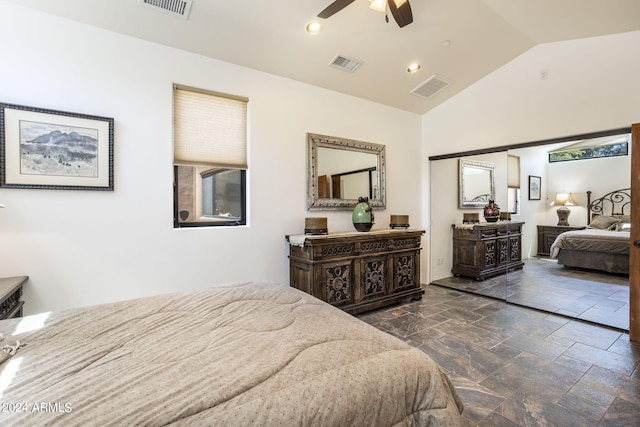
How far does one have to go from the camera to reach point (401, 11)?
2.25 meters

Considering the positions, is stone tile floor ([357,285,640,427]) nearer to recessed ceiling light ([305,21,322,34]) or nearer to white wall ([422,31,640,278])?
white wall ([422,31,640,278])

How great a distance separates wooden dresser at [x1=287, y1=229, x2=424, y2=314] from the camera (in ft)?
10.3

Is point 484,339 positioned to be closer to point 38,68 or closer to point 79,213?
point 79,213

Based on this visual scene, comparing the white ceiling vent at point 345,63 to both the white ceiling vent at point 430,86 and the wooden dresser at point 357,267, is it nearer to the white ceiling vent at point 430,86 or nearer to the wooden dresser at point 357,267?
the white ceiling vent at point 430,86

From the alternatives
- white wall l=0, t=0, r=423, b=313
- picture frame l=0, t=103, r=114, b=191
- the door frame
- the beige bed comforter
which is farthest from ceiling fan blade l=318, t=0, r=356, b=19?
the beige bed comforter

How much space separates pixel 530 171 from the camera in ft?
13.2

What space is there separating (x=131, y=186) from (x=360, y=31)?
2.53 meters

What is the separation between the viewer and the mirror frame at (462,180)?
14.8ft

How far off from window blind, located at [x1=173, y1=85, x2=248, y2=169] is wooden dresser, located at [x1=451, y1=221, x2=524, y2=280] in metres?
3.73

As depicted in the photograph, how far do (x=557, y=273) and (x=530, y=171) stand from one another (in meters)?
1.40

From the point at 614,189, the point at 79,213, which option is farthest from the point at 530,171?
the point at 79,213

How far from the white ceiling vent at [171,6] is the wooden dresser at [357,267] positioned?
2199 mm

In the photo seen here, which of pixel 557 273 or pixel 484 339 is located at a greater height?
pixel 557 273

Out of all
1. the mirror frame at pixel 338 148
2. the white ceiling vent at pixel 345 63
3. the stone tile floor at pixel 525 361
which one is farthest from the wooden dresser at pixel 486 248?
the white ceiling vent at pixel 345 63
